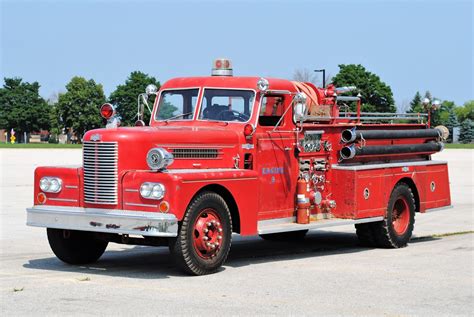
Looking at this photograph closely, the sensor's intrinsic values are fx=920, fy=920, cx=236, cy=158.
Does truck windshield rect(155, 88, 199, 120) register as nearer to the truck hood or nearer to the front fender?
the truck hood

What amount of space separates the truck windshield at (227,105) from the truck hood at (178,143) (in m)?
0.45

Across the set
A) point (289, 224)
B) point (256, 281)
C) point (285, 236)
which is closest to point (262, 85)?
point (289, 224)

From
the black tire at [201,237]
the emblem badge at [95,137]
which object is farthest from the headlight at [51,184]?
the black tire at [201,237]

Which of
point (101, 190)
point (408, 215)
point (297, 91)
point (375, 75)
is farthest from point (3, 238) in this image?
point (375, 75)

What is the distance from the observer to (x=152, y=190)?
11.1 meters

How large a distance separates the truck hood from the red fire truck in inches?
0.6

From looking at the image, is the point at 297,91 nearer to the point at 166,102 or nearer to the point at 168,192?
the point at 166,102

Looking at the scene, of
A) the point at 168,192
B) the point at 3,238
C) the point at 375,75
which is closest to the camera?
the point at 168,192

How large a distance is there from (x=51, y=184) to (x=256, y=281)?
10.3 feet

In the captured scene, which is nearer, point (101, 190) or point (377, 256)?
point (101, 190)

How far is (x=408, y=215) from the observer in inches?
619

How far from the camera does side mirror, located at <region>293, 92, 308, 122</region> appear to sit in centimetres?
1355

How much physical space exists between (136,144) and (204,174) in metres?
0.93

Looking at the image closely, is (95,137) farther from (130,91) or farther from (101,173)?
(130,91)
